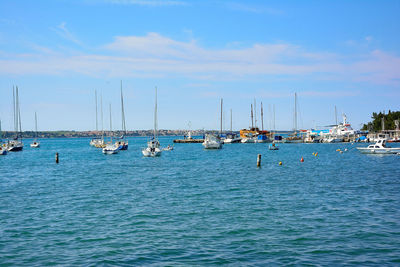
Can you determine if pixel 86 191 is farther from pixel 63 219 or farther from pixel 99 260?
pixel 99 260

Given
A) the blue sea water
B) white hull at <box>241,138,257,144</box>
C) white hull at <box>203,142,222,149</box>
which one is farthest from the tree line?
the blue sea water

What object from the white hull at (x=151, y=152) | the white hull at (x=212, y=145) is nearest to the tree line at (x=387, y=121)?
the white hull at (x=212, y=145)

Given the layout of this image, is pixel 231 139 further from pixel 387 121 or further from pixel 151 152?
pixel 151 152

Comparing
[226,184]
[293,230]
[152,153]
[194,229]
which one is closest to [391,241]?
[293,230]

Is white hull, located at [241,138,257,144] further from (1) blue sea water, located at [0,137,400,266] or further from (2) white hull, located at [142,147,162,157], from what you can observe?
(1) blue sea water, located at [0,137,400,266]

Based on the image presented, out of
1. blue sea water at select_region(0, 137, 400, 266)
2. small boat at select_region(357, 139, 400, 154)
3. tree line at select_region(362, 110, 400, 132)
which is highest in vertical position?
tree line at select_region(362, 110, 400, 132)

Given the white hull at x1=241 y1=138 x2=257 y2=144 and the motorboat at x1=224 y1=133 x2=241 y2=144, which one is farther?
the white hull at x1=241 y1=138 x2=257 y2=144

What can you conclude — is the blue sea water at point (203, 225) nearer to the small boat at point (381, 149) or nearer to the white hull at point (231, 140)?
the small boat at point (381, 149)

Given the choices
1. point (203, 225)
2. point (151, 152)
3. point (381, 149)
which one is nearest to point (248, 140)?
point (151, 152)

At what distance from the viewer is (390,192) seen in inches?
1313

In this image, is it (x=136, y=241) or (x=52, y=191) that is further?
(x=52, y=191)

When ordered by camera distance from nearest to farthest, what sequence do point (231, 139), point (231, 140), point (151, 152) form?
point (151, 152)
point (231, 140)
point (231, 139)

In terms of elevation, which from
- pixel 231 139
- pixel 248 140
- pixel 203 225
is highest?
pixel 231 139

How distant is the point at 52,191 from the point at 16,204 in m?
7.41
